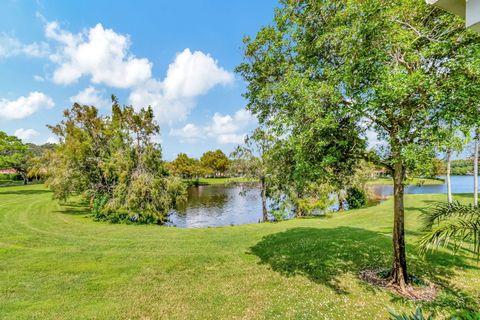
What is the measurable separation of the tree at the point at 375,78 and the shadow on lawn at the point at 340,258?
143 cm

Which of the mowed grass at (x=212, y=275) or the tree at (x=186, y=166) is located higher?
the tree at (x=186, y=166)

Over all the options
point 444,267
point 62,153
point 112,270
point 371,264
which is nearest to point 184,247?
point 112,270

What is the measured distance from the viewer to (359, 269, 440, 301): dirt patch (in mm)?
6362

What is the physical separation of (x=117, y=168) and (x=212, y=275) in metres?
13.8

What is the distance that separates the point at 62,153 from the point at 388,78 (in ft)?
74.1

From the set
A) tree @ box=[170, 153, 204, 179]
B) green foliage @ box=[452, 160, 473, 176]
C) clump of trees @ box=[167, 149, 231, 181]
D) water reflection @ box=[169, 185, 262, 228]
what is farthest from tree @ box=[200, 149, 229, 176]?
green foliage @ box=[452, 160, 473, 176]

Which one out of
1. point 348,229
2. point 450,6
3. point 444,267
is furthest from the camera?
point 348,229

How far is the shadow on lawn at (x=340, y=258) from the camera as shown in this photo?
7.42 m

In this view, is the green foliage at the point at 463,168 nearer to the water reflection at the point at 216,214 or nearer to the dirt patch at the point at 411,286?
the water reflection at the point at 216,214

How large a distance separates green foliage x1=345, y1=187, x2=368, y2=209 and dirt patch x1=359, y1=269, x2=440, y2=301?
774 inches

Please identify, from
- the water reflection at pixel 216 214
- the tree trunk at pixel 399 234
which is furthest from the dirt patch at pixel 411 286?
the water reflection at pixel 216 214

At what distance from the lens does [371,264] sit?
8375 millimetres

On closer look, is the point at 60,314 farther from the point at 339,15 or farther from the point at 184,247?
the point at 339,15

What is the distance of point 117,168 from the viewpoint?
18531mm
